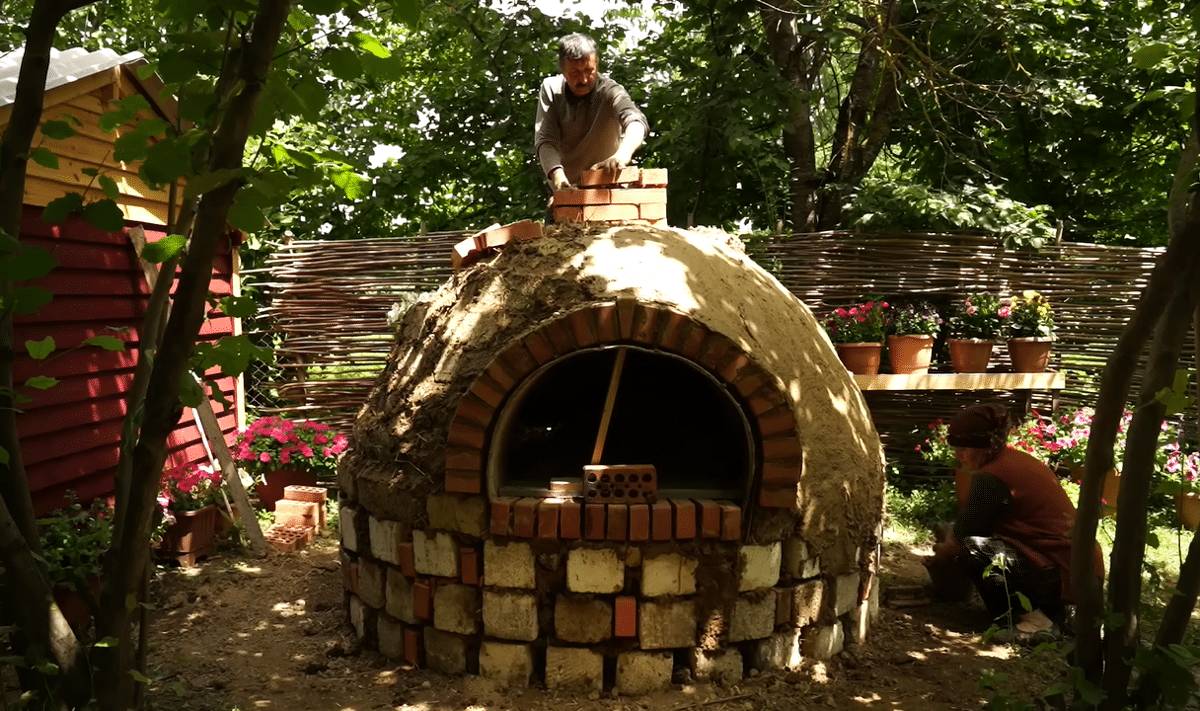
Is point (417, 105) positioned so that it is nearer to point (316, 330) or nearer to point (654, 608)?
point (316, 330)

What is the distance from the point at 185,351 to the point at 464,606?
2.23 meters

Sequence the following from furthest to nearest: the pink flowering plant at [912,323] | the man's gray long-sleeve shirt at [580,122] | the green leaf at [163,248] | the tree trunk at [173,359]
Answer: the pink flowering plant at [912,323] → the man's gray long-sleeve shirt at [580,122] → the green leaf at [163,248] → the tree trunk at [173,359]

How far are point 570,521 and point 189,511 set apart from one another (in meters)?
3.77

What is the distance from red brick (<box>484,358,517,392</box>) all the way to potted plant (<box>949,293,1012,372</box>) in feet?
16.9

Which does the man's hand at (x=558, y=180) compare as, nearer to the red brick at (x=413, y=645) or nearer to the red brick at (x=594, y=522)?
the red brick at (x=594, y=522)

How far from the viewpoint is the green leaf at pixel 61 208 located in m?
2.09

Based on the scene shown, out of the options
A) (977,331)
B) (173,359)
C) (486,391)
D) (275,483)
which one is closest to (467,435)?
(486,391)

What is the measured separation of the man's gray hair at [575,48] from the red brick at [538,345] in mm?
2228

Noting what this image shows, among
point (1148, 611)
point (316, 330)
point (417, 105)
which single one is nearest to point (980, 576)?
point (1148, 611)

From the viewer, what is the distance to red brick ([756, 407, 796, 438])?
399cm

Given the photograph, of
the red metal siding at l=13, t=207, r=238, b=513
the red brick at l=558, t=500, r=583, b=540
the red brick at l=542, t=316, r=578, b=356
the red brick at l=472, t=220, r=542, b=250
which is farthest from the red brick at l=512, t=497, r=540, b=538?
the red metal siding at l=13, t=207, r=238, b=513

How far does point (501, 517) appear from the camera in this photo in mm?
3955

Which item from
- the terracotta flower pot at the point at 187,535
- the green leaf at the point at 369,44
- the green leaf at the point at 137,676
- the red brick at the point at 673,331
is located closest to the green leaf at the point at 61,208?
the green leaf at the point at 369,44

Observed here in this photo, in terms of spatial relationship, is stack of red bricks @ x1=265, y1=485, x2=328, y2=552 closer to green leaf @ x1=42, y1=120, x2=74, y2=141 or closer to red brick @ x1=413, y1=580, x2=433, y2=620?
red brick @ x1=413, y1=580, x2=433, y2=620
